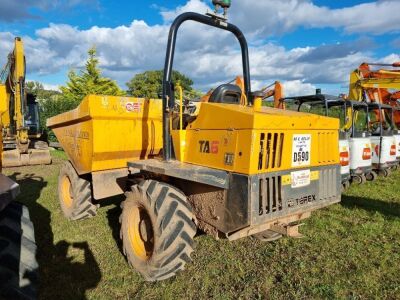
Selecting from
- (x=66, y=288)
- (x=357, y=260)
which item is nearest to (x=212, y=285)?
(x=66, y=288)

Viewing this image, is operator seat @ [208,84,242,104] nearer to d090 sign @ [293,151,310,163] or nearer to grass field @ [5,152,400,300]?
d090 sign @ [293,151,310,163]

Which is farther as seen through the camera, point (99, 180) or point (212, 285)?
point (99, 180)

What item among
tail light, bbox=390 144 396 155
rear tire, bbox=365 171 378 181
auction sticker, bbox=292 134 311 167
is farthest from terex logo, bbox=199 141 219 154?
tail light, bbox=390 144 396 155

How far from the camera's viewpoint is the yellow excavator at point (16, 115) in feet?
39.2

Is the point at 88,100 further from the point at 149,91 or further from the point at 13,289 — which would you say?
the point at 149,91

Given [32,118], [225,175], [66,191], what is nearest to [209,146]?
[225,175]

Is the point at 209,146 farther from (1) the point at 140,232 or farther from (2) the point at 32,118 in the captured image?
(2) the point at 32,118

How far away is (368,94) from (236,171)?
11.4m

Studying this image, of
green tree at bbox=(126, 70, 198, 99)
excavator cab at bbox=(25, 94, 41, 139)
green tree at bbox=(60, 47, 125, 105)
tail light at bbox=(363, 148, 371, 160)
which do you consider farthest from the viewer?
green tree at bbox=(126, 70, 198, 99)

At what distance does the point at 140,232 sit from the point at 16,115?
34.5 feet

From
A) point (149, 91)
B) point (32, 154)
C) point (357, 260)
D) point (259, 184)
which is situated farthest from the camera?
point (149, 91)

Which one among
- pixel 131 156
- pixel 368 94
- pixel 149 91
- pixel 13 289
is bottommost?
pixel 13 289

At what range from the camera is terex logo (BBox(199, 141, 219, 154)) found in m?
3.54

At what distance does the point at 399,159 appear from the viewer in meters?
10.9
